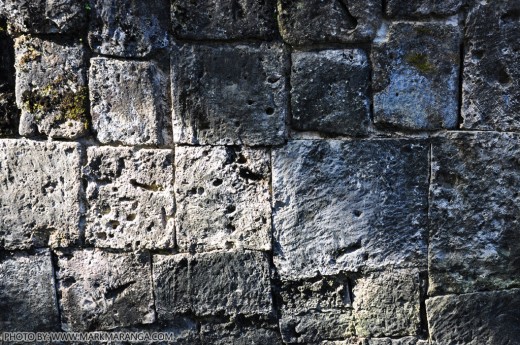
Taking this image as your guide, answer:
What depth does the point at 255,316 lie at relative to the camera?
7.79 feet

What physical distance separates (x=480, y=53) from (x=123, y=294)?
1972 millimetres

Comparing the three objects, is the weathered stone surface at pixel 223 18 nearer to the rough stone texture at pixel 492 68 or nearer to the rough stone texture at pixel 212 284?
the rough stone texture at pixel 492 68

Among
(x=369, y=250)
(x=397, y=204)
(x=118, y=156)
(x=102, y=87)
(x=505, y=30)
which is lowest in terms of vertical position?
(x=369, y=250)

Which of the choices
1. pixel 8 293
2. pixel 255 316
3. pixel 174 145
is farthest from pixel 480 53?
pixel 8 293

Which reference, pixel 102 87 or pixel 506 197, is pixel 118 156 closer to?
pixel 102 87

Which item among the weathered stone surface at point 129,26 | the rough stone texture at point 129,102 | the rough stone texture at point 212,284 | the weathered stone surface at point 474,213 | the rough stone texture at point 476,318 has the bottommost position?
the rough stone texture at point 476,318

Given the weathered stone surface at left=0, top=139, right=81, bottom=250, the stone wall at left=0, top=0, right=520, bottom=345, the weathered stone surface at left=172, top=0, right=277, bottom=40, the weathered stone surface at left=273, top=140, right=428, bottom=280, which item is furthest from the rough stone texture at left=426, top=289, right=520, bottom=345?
the weathered stone surface at left=0, top=139, right=81, bottom=250

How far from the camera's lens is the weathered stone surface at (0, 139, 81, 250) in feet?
7.45

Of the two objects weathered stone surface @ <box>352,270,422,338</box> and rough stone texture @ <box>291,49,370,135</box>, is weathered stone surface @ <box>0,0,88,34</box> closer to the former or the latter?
rough stone texture @ <box>291,49,370,135</box>

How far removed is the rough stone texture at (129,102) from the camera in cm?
222

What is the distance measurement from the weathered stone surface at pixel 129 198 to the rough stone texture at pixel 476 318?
1.31m

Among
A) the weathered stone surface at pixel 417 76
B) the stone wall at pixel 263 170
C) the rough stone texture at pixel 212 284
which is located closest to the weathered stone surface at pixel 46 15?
the stone wall at pixel 263 170

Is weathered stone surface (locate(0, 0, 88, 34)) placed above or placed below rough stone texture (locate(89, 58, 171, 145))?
above

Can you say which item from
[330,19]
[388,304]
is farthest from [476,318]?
[330,19]
